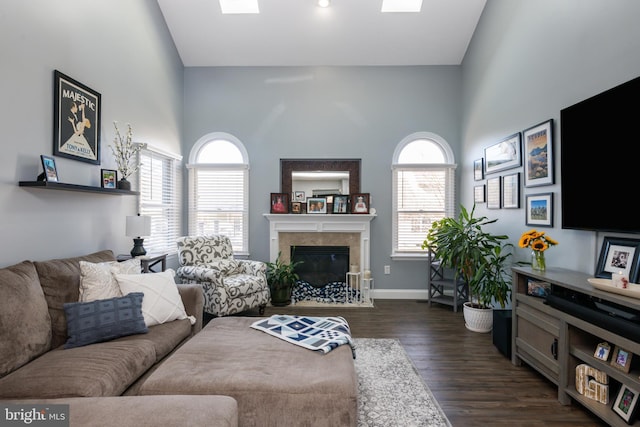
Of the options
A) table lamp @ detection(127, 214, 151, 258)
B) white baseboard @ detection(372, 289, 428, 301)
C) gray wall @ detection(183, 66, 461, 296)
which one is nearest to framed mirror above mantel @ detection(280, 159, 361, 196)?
gray wall @ detection(183, 66, 461, 296)

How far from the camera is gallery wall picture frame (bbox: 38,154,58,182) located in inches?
91.7

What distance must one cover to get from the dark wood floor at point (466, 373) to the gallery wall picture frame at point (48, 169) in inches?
104

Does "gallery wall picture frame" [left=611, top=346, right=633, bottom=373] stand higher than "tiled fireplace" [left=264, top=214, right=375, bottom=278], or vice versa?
"tiled fireplace" [left=264, top=214, right=375, bottom=278]

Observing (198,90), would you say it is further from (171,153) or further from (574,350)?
(574,350)

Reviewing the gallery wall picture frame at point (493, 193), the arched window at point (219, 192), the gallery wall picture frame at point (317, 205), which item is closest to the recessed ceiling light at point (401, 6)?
the gallery wall picture frame at point (493, 193)

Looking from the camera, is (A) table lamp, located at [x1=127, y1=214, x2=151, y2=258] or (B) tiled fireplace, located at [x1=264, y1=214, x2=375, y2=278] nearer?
(A) table lamp, located at [x1=127, y1=214, x2=151, y2=258]

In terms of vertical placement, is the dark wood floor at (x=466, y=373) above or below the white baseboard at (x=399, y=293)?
below

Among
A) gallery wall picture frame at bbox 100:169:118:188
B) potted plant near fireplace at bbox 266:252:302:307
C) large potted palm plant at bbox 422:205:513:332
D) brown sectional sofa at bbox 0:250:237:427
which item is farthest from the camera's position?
potted plant near fireplace at bbox 266:252:302:307

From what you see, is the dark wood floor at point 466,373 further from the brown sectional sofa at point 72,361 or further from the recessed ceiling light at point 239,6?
the recessed ceiling light at point 239,6

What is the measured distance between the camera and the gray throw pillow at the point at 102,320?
77.2 inches

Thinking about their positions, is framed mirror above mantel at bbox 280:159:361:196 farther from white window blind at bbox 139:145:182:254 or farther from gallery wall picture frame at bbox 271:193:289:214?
white window blind at bbox 139:145:182:254

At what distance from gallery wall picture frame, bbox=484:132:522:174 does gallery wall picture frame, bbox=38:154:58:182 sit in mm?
4152

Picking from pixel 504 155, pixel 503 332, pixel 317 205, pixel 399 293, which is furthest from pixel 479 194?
pixel 317 205

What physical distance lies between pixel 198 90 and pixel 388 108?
2871 millimetres
